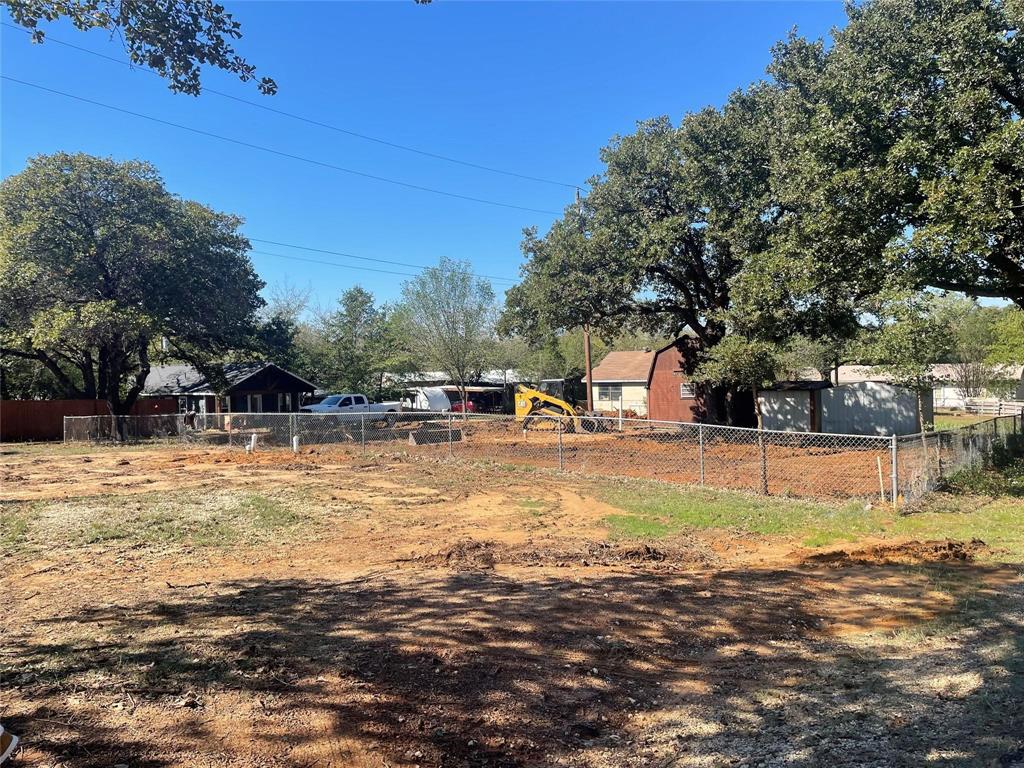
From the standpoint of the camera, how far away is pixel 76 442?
2650 cm

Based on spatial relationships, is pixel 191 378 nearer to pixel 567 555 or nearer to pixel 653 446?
pixel 653 446

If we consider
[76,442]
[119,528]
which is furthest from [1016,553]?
[76,442]

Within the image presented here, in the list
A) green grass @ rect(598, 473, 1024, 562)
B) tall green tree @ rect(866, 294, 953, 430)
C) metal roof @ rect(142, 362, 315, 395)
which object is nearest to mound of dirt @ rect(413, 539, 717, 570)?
green grass @ rect(598, 473, 1024, 562)

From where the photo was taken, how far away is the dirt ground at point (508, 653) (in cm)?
298

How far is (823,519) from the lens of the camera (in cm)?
962

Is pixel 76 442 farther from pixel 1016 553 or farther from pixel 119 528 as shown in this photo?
pixel 1016 553

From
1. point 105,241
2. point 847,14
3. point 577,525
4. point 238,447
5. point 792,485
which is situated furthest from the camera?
point 105,241

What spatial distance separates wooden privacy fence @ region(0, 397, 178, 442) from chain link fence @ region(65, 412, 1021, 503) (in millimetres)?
3454

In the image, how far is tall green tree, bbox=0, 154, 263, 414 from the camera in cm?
2303

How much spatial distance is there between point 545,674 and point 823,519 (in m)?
7.54

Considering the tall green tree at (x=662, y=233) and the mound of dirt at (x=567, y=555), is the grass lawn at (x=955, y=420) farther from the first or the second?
the mound of dirt at (x=567, y=555)

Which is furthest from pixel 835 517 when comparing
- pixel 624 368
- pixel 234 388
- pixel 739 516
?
pixel 624 368

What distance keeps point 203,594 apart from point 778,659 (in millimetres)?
4842

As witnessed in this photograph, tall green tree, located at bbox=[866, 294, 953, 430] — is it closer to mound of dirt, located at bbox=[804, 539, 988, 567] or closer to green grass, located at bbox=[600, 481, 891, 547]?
green grass, located at bbox=[600, 481, 891, 547]
